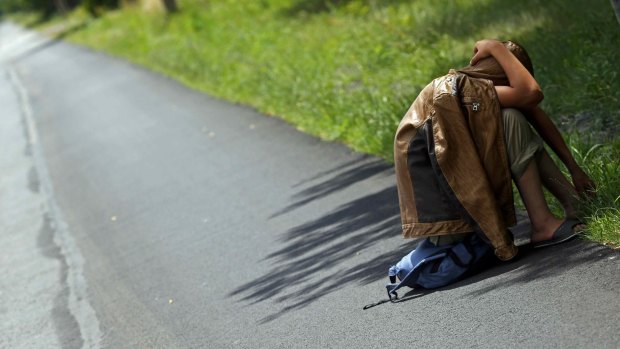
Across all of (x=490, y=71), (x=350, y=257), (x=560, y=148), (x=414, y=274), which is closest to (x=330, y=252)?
(x=350, y=257)

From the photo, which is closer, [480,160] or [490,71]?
[480,160]

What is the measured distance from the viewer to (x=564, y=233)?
21.0ft

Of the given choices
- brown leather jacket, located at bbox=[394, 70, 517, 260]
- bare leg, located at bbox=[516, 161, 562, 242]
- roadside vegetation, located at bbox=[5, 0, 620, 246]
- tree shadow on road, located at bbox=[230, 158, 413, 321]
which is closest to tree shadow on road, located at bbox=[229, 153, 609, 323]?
tree shadow on road, located at bbox=[230, 158, 413, 321]

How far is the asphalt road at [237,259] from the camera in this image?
5.82m

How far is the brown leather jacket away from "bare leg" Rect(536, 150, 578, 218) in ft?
0.85

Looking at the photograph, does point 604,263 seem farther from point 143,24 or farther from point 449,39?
point 143,24

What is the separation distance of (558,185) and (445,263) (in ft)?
2.57

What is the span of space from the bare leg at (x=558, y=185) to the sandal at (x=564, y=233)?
0.06 meters

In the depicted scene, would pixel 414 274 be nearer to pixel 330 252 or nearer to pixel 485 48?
pixel 485 48

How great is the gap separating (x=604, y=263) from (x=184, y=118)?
12.3m

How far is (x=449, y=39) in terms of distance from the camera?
45.2 feet

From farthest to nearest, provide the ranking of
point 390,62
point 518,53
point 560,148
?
1. point 390,62
2. point 560,148
3. point 518,53

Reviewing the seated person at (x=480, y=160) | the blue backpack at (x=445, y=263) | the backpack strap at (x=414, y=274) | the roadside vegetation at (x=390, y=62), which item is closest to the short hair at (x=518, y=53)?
the seated person at (x=480, y=160)

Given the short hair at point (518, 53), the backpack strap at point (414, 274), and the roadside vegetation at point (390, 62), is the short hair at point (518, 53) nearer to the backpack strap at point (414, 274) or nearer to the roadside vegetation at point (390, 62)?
the roadside vegetation at point (390, 62)
